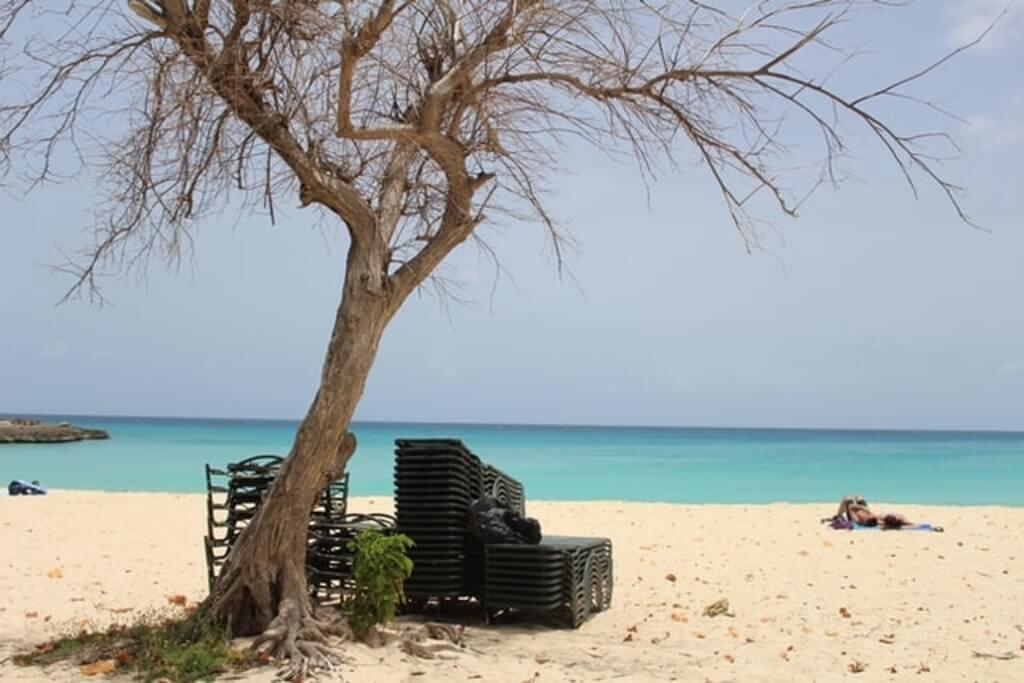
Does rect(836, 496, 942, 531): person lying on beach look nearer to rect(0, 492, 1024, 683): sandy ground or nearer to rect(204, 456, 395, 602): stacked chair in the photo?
rect(0, 492, 1024, 683): sandy ground

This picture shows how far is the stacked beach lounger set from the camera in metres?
6.88

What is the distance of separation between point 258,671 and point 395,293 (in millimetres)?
2270

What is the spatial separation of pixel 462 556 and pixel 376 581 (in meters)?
1.09

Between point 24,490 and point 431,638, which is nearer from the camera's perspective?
point 431,638

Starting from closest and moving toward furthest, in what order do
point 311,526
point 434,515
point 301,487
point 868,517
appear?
point 301,487, point 311,526, point 434,515, point 868,517

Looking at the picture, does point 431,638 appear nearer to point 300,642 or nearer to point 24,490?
point 300,642

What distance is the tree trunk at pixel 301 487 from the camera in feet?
20.1

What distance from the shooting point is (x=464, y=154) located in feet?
22.1

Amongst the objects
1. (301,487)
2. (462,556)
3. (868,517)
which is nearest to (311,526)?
(301,487)

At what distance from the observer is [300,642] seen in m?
5.78

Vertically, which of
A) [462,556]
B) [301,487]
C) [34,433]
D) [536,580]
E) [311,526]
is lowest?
[536,580]

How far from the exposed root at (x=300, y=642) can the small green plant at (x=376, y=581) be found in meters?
0.13

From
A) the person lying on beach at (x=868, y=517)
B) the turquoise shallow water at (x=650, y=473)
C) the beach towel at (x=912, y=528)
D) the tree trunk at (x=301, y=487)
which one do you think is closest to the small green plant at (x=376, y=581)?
the tree trunk at (x=301, y=487)

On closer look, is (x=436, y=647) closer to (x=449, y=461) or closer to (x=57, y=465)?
(x=449, y=461)
